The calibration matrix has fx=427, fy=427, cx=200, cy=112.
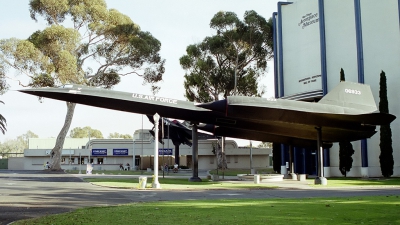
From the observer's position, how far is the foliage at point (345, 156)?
41.4 meters

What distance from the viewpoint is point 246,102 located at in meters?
26.2

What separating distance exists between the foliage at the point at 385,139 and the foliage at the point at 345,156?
3.45 m

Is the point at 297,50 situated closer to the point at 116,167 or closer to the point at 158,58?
the point at 158,58

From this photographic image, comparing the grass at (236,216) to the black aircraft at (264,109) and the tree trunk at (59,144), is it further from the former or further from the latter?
the tree trunk at (59,144)

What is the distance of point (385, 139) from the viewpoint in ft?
126

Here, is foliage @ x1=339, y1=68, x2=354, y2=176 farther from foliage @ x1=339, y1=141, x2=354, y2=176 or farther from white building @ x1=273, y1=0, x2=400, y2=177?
white building @ x1=273, y1=0, x2=400, y2=177

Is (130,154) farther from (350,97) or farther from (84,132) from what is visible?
(84,132)

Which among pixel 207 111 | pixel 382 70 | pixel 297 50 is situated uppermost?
pixel 297 50

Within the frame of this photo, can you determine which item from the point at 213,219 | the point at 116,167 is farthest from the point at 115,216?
the point at 116,167

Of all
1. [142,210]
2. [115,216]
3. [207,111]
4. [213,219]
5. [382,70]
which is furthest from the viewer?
[382,70]

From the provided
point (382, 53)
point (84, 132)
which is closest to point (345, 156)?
point (382, 53)

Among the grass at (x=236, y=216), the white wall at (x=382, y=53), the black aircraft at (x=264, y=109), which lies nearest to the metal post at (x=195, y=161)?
the black aircraft at (x=264, y=109)

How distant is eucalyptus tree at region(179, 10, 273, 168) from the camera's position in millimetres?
64125

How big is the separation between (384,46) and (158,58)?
3166cm
